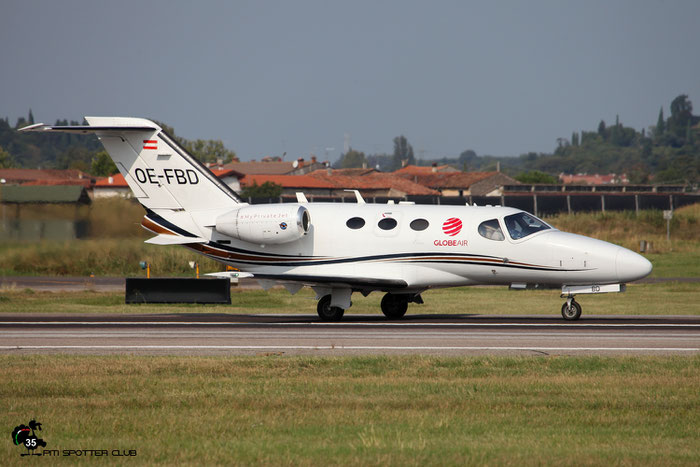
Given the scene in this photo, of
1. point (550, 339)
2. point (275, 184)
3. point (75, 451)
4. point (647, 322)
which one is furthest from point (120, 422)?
point (275, 184)

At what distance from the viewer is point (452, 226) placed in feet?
76.4

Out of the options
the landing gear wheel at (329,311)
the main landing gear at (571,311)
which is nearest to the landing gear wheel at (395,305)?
the landing gear wheel at (329,311)

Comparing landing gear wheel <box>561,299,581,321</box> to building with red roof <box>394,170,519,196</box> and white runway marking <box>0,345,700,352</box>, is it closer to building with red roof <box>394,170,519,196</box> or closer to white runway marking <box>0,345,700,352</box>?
white runway marking <box>0,345,700,352</box>

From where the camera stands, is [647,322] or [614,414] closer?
[614,414]

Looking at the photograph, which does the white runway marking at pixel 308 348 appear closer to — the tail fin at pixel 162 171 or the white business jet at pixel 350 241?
the white business jet at pixel 350 241

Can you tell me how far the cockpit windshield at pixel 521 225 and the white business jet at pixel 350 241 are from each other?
30mm

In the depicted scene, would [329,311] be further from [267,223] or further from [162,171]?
[162,171]

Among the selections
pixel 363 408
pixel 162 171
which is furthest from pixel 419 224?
pixel 363 408

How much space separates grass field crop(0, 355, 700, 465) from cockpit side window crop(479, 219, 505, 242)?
8.00 meters

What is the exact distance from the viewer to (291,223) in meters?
23.4

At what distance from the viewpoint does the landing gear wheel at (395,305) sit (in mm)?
24594

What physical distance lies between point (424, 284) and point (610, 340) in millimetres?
6451

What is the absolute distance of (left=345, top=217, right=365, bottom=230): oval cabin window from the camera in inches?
937

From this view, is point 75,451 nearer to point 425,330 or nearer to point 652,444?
point 652,444
